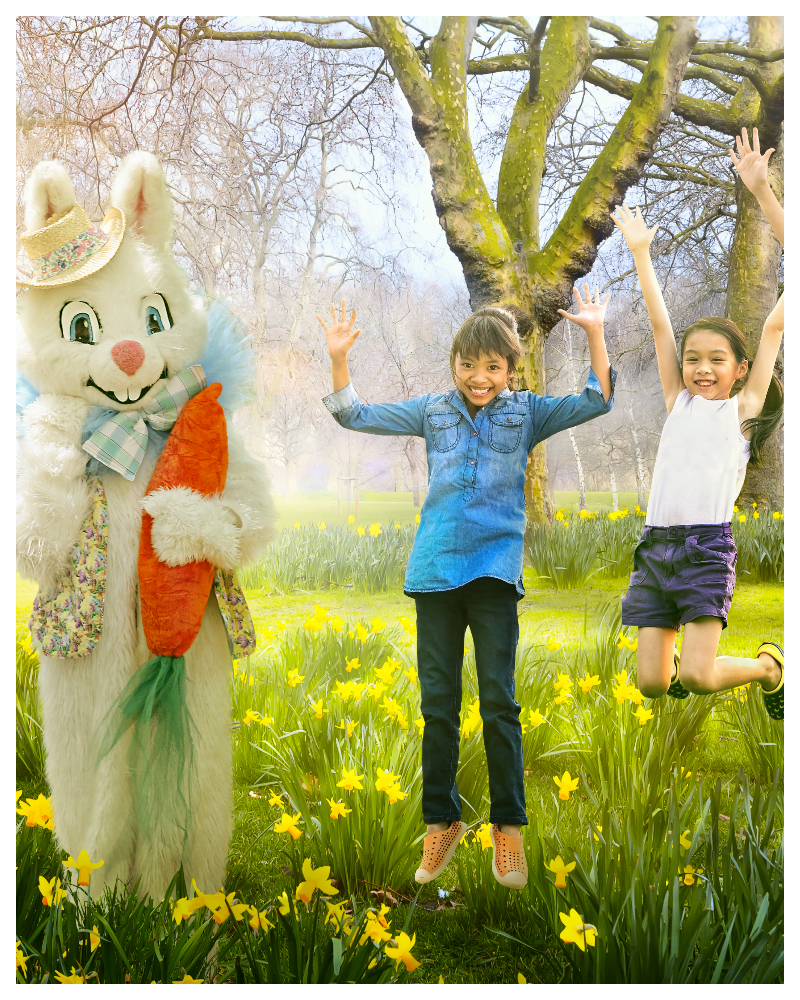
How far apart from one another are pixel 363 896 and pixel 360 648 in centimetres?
58

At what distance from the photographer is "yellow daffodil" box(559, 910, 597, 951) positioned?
4.81 ft

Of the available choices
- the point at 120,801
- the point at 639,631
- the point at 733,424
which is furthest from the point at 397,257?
the point at 120,801

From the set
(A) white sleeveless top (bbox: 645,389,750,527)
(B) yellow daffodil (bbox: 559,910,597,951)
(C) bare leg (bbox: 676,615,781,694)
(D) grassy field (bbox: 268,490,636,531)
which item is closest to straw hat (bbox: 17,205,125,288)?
(D) grassy field (bbox: 268,490,636,531)

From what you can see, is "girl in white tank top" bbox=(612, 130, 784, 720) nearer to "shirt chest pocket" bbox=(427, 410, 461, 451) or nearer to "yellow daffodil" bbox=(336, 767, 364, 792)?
"shirt chest pocket" bbox=(427, 410, 461, 451)

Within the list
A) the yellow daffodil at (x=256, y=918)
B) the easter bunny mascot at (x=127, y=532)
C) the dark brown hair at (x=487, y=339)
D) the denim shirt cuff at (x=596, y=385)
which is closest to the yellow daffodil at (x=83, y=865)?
the easter bunny mascot at (x=127, y=532)

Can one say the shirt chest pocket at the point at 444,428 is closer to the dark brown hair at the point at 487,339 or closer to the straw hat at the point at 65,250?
the dark brown hair at the point at 487,339

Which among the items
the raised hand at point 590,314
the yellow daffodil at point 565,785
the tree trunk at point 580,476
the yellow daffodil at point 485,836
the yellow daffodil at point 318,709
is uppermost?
the raised hand at point 590,314

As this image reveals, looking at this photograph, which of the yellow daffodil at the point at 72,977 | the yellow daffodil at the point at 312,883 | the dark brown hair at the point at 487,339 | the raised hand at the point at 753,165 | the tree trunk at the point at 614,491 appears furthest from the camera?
the tree trunk at the point at 614,491

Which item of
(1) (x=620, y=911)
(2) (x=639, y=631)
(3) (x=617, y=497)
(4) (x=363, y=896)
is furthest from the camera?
(3) (x=617, y=497)

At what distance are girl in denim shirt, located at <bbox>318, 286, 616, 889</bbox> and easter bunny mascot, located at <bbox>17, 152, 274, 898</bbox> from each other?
393 millimetres

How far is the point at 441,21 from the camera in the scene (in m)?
1.84

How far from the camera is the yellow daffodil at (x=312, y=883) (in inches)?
61.5

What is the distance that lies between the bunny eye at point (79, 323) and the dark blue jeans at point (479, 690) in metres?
0.93
